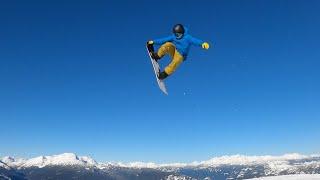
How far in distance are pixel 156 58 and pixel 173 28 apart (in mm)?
2633

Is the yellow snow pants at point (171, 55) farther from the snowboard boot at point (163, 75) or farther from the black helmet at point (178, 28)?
the black helmet at point (178, 28)

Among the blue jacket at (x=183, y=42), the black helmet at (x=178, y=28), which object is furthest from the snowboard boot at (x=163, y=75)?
the black helmet at (x=178, y=28)

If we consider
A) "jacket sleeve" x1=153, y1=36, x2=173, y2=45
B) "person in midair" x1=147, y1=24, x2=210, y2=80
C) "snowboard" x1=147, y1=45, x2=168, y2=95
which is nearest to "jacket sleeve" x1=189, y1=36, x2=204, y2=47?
"person in midair" x1=147, y1=24, x2=210, y2=80

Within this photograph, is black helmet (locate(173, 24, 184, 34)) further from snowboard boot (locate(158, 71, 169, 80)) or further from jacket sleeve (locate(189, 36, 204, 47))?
snowboard boot (locate(158, 71, 169, 80))

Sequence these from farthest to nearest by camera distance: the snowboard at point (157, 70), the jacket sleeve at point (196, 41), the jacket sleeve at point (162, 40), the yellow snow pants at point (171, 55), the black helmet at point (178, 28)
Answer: the snowboard at point (157, 70)
the yellow snow pants at point (171, 55)
the jacket sleeve at point (162, 40)
the black helmet at point (178, 28)
the jacket sleeve at point (196, 41)

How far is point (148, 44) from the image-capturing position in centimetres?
1961

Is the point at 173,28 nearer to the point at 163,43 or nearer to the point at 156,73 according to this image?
the point at 163,43

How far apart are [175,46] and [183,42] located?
62 centimetres

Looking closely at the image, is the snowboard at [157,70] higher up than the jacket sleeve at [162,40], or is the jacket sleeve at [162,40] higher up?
the jacket sleeve at [162,40]

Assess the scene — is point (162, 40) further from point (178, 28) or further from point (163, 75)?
point (163, 75)

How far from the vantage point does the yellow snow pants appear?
62.4ft

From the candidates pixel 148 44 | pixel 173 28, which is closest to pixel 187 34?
pixel 173 28

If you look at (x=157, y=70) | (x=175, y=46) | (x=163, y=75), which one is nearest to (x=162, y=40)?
(x=175, y=46)

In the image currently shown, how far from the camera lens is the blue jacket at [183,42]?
17984 millimetres
